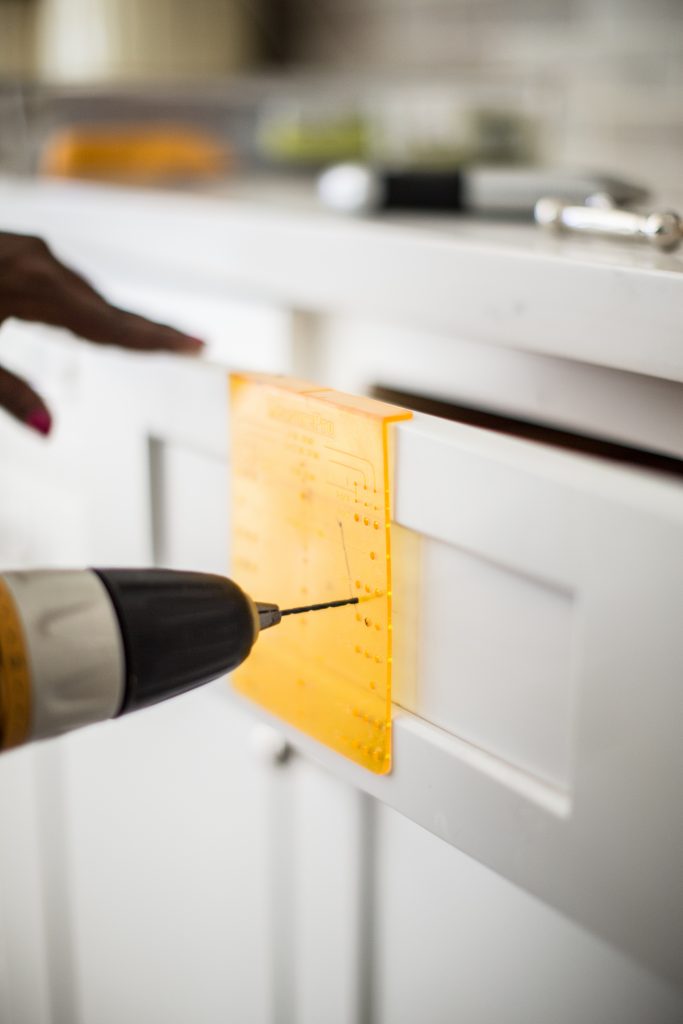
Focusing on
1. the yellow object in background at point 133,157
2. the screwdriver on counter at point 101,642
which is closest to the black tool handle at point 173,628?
the screwdriver on counter at point 101,642

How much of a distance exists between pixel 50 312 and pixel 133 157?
39cm

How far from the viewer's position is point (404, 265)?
0.46 m

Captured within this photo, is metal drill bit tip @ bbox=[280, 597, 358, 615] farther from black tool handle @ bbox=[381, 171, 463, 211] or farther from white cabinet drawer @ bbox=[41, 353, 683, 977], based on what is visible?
black tool handle @ bbox=[381, 171, 463, 211]

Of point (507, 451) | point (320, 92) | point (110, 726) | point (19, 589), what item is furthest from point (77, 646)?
point (320, 92)

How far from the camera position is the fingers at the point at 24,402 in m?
0.47

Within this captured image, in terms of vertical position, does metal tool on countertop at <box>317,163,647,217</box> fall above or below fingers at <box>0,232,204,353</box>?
above

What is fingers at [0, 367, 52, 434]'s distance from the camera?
0.47 metres

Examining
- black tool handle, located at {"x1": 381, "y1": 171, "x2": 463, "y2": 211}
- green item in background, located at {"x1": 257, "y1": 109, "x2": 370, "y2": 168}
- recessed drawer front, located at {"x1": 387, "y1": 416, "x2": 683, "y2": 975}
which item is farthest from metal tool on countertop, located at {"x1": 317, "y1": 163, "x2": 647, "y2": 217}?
green item in background, located at {"x1": 257, "y1": 109, "x2": 370, "y2": 168}

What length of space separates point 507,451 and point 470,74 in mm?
896

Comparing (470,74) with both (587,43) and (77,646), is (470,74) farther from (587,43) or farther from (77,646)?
(77,646)

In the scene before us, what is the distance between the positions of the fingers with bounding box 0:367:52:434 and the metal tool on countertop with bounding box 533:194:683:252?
248mm

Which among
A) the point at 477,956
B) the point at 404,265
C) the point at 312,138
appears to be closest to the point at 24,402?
the point at 404,265

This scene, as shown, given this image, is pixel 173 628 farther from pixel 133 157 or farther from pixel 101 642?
pixel 133 157

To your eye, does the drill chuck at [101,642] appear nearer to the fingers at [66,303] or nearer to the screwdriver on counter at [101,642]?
the screwdriver on counter at [101,642]
